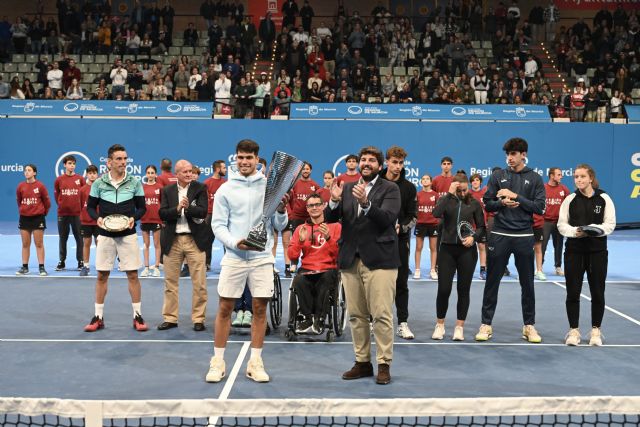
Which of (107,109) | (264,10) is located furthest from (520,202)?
(264,10)

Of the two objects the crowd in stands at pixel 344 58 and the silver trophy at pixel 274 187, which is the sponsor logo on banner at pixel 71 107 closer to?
the crowd in stands at pixel 344 58

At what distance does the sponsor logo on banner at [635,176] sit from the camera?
21.5 meters

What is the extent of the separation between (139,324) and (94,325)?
0.52 m

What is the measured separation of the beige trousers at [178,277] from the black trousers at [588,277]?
13.8 ft

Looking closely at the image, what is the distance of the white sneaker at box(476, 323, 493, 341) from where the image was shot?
30.8 ft

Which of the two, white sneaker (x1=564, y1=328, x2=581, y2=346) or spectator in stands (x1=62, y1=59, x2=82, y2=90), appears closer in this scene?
white sneaker (x1=564, y1=328, x2=581, y2=346)

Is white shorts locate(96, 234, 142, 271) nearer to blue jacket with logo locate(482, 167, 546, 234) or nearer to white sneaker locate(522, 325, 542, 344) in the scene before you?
blue jacket with logo locate(482, 167, 546, 234)

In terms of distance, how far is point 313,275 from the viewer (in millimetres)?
9586

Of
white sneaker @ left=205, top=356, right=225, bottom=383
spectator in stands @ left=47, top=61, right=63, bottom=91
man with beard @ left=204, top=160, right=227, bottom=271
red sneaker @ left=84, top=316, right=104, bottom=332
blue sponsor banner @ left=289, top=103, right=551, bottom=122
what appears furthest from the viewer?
spectator in stands @ left=47, top=61, right=63, bottom=91

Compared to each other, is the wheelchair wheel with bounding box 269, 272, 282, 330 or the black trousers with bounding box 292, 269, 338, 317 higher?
the black trousers with bounding box 292, 269, 338, 317

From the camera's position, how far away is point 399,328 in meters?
9.65

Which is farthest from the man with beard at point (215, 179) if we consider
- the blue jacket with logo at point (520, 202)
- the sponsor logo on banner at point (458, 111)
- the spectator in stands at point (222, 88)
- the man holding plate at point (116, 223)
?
the sponsor logo on banner at point (458, 111)

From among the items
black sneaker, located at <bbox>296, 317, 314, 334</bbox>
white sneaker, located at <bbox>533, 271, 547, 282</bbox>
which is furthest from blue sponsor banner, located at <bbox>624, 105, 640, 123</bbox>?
black sneaker, located at <bbox>296, 317, 314, 334</bbox>

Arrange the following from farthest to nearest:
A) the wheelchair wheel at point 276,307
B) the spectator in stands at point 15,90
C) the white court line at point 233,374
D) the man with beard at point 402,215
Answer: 1. the spectator in stands at point 15,90
2. the wheelchair wheel at point 276,307
3. the man with beard at point 402,215
4. the white court line at point 233,374
